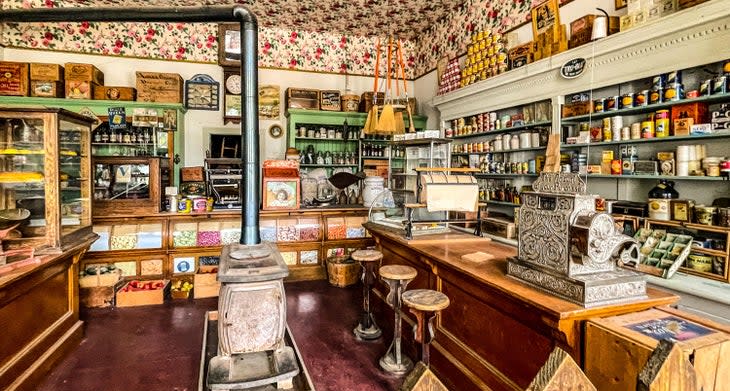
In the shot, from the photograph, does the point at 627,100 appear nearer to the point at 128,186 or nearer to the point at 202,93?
the point at 128,186

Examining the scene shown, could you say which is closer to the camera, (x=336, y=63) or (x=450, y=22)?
(x=450, y=22)

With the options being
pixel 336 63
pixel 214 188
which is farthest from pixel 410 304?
pixel 336 63

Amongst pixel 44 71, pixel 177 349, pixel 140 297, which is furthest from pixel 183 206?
pixel 44 71

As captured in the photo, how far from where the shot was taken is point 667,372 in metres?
0.68

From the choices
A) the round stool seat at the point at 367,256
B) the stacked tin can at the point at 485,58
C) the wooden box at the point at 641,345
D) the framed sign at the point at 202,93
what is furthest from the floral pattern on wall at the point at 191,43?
the wooden box at the point at 641,345

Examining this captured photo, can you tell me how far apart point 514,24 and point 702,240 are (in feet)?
10.8

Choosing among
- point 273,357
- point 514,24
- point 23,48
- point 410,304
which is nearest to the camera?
point 410,304

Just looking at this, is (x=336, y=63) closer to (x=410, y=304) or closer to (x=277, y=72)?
(x=277, y=72)

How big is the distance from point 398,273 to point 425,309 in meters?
0.71

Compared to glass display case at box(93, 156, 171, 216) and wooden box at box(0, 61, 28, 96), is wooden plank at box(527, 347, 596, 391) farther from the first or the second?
wooden box at box(0, 61, 28, 96)

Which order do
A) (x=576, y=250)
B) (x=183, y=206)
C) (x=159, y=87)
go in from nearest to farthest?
1. (x=576, y=250)
2. (x=183, y=206)
3. (x=159, y=87)

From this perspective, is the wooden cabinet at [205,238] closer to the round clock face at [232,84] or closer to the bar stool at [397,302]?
the bar stool at [397,302]

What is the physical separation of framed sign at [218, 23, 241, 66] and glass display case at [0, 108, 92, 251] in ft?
11.0

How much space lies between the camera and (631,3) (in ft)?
10.8
